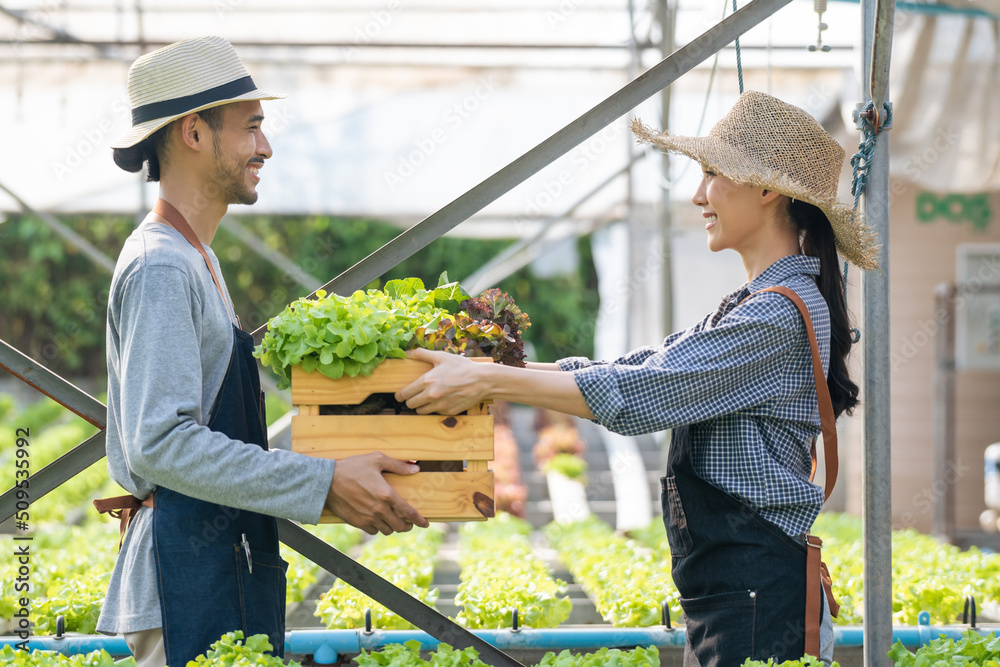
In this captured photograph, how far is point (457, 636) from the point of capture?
224 cm

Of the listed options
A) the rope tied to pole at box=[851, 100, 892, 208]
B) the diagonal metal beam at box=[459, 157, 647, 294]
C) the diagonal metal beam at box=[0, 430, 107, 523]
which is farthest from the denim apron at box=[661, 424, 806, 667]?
the diagonal metal beam at box=[459, 157, 647, 294]

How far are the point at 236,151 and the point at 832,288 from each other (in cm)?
139

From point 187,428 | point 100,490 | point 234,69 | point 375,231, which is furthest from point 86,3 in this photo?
point 375,231

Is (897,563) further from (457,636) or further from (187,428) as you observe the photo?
(187,428)

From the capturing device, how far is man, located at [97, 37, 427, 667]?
1783 millimetres

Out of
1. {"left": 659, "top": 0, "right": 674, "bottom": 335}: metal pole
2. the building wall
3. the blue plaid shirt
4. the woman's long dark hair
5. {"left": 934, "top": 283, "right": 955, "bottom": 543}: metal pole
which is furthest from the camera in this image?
the building wall

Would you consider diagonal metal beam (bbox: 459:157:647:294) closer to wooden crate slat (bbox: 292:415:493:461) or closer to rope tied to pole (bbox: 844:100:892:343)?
rope tied to pole (bbox: 844:100:892:343)

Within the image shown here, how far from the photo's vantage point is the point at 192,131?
2049 millimetres

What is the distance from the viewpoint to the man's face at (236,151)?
207 cm

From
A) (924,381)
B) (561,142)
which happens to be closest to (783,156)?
(561,142)

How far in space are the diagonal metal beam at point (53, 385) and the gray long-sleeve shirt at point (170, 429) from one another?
0.33 m

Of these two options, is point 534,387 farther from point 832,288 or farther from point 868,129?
point 868,129

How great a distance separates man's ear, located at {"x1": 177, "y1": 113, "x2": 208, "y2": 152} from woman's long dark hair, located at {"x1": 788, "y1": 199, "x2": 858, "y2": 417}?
1.34 meters

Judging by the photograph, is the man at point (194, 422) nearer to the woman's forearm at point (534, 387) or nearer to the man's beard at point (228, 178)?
the man's beard at point (228, 178)
